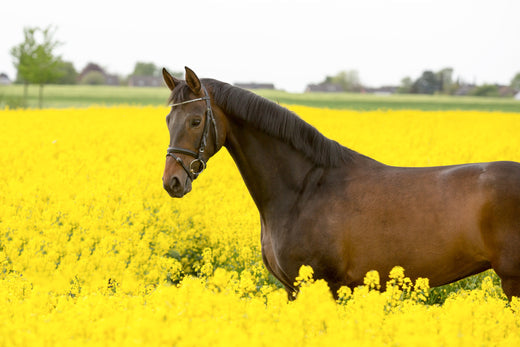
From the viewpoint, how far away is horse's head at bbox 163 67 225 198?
4.45 meters

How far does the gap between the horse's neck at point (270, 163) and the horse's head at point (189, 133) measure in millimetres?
211

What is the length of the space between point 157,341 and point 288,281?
199cm

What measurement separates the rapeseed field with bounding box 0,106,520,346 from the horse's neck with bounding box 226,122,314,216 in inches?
31.0

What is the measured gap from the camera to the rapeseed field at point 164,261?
3.06m

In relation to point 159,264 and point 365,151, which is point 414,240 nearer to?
point 159,264

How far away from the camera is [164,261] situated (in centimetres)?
605

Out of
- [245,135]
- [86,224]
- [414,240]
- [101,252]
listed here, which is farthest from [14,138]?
[414,240]

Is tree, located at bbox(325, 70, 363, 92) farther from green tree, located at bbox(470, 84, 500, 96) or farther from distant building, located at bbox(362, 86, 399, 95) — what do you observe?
green tree, located at bbox(470, 84, 500, 96)

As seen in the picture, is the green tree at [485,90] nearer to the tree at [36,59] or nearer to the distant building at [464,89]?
the distant building at [464,89]

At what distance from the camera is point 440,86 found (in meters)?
69.9

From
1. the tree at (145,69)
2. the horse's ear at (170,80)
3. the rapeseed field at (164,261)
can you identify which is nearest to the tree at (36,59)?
the rapeseed field at (164,261)

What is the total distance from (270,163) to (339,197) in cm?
64

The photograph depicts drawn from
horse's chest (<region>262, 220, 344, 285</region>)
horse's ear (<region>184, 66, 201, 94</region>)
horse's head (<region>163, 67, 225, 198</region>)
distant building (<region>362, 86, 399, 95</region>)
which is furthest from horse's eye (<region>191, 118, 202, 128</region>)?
distant building (<region>362, 86, 399, 95</region>)

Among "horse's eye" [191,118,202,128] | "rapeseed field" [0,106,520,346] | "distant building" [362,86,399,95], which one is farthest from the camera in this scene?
"distant building" [362,86,399,95]
